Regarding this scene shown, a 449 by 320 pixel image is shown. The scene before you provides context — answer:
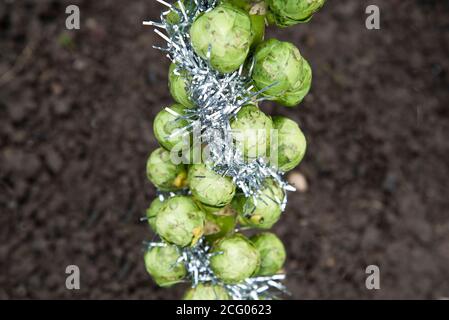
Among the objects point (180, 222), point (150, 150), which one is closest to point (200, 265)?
point (180, 222)

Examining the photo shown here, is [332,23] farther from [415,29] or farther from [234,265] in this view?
[234,265]

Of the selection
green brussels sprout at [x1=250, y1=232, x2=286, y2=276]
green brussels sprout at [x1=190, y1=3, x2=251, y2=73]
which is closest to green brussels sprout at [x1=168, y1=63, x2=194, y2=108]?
green brussels sprout at [x1=190, y1=3, x2=251, y2=73]

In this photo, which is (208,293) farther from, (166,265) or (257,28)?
(257,28)

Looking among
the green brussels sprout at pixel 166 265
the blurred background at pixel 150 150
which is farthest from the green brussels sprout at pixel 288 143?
the blurred background at pixel 150 150

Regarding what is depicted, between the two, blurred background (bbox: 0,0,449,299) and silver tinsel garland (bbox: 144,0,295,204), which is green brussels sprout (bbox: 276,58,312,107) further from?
blurred background (bbox: 0,0,449,299)

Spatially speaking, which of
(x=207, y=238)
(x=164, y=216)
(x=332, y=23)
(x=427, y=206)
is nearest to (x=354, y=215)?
(x=427, y=206)

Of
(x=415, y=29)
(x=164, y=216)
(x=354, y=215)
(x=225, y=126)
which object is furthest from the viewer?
(x=415, y=29)

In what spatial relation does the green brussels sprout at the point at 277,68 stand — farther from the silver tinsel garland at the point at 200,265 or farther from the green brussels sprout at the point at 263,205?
the silver tinsel garland at the point at 200,265
